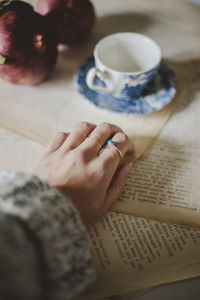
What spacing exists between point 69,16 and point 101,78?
237 mm

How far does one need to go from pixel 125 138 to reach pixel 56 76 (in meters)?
0.31

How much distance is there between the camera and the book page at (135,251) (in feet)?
1.55

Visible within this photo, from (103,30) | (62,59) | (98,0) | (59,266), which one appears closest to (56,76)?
(62,59)

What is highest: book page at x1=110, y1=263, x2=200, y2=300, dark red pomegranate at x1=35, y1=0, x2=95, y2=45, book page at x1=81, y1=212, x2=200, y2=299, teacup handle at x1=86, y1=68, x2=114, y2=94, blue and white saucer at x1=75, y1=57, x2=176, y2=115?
dark red pomegranate at x1=35, y1=0, x2=95, y2=45

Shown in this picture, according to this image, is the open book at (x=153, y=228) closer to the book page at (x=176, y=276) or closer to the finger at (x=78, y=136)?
the book page at (x=176, y=276)

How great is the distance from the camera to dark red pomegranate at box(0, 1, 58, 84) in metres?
0.64

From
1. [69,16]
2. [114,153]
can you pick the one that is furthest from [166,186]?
[69,16]

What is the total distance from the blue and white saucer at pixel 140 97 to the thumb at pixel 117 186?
17 cm

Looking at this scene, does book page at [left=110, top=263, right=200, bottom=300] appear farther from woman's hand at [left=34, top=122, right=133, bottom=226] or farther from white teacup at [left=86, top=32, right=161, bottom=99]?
white teacup at [left=86, top=32, right=161, bottom=99]

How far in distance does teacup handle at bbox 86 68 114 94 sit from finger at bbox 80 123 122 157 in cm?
13

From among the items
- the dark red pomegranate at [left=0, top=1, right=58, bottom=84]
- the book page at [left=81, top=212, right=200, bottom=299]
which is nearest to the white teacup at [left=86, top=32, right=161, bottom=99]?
the dark red pomegranate at [left=0, top=1, right=58, bottom=84]

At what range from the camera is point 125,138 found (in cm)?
60

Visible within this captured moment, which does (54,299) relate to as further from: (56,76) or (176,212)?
(56,76)

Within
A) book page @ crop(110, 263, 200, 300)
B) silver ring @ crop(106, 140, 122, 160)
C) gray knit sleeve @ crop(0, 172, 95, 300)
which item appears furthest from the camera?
silver ring @ crop(106, 140, 122, 160)
